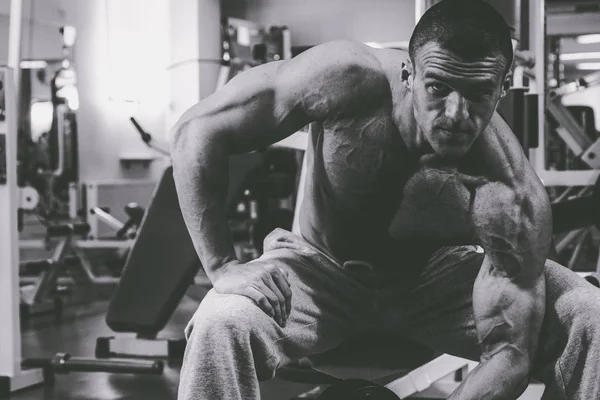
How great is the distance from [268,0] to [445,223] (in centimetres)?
743

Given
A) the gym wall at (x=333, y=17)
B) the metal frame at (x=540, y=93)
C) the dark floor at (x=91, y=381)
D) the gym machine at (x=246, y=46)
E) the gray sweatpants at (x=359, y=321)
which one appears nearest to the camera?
the gray sweatpants at (x=359, y=321)

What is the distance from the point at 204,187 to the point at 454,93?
486 millimetres

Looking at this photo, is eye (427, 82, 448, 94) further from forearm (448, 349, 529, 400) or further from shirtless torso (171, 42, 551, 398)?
forearm (448, 349, 529, 400)

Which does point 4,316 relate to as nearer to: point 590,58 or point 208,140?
point 208,140

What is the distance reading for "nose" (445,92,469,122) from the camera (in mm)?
1178

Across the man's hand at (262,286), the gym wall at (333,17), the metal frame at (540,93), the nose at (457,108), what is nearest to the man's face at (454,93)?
the nose at (457,108)

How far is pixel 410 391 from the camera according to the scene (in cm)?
247

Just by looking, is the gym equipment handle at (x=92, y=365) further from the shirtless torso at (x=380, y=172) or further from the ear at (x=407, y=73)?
the ear at (x=407, y=73)

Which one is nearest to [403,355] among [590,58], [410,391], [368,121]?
[368,121]

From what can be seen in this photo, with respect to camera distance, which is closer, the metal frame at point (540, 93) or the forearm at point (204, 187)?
the forearm at point (204, 187)

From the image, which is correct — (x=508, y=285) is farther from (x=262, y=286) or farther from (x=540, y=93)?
(x=540, y=93)

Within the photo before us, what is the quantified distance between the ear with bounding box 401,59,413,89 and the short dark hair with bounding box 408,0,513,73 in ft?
0.10

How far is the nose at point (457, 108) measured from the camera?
46.4 inches

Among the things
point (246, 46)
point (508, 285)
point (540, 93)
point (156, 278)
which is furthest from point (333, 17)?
point (508, 285)
